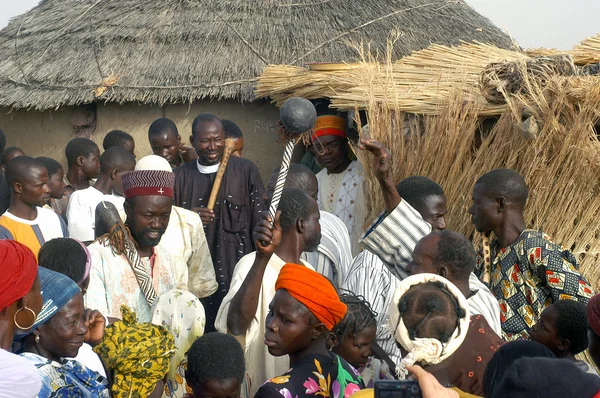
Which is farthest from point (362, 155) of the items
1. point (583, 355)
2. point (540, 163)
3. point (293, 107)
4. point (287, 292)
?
point (287, 292)

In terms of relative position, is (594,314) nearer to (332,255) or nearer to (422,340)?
(422,340)

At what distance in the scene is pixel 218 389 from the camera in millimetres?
3234

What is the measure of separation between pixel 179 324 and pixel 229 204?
2.34 m

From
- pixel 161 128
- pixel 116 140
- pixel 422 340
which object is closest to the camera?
pixel 422 340

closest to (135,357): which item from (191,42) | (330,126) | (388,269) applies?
(388,269)

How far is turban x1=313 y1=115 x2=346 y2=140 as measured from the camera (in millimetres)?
6715

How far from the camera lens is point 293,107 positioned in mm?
3602

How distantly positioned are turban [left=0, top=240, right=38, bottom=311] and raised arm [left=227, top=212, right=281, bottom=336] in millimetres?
1154

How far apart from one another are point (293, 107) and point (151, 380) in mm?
1274

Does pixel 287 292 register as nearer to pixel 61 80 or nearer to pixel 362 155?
pixel 362 155

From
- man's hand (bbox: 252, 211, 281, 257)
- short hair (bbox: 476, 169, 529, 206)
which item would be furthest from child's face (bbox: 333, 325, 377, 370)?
short hair (bbox: 476, 169, 529, 206)

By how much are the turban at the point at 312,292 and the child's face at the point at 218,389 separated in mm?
409

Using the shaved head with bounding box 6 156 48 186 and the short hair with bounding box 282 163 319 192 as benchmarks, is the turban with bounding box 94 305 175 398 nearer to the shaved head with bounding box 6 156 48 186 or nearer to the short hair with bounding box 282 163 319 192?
the short hair with bounding box 282 163 319 192

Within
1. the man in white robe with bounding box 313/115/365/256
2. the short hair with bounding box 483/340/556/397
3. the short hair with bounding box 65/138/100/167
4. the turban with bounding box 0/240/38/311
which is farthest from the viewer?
the short hair with bounding box 65/138/100/167
